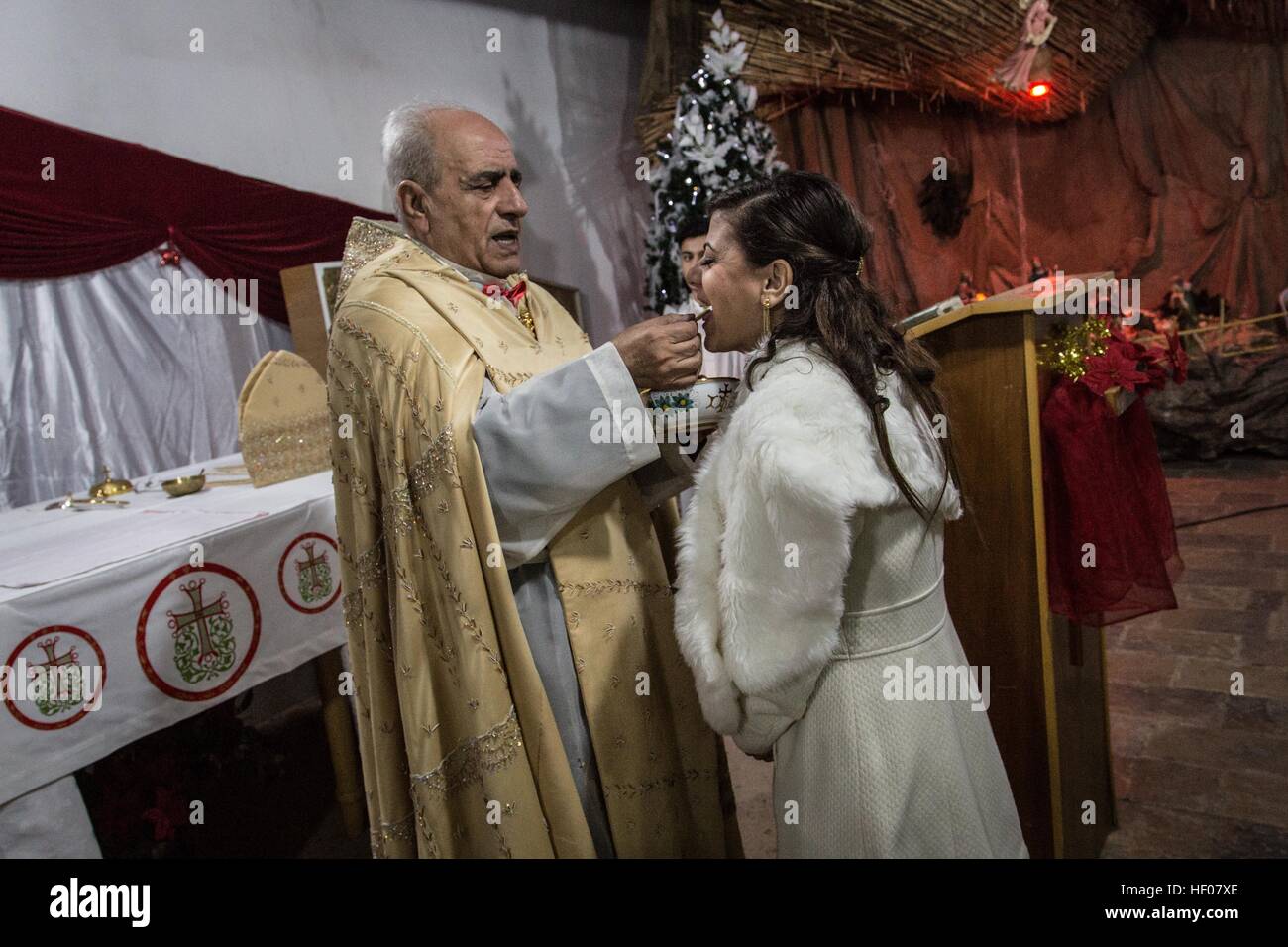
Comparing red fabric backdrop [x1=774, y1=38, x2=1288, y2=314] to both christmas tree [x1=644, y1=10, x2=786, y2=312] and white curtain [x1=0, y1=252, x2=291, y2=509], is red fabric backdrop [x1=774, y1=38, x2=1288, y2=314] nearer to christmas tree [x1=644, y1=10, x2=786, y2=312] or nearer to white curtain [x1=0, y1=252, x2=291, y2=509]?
christmas tree [x1=644, y1=10, x2=786, y2=312]

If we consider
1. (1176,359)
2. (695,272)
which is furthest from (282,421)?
(1176,359)

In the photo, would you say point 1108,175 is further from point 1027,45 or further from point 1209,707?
point 1209,707

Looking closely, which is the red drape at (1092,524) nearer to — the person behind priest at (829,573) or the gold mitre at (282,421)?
the person behind priest at (829,573)

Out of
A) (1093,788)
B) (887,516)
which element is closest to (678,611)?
(887,516)

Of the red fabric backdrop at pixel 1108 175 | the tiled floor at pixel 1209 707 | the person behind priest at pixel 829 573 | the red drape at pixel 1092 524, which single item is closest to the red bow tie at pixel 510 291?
the person behind priest at pixel 829 573

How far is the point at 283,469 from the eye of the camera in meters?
3.01

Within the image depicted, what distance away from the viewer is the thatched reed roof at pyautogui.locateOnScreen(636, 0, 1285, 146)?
614 centimetres

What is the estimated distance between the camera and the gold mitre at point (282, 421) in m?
2.88

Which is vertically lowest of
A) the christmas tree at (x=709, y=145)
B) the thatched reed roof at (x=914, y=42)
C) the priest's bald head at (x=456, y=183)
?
the priest's bald head at (x=456, y=183)

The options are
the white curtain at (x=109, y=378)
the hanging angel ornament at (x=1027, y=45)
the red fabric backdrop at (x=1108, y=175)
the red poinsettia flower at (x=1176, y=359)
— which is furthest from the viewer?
the red fabric backdrop at (x=1108, y=175)

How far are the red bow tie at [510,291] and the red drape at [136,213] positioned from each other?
9.17 feet

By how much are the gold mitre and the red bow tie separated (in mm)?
1257
